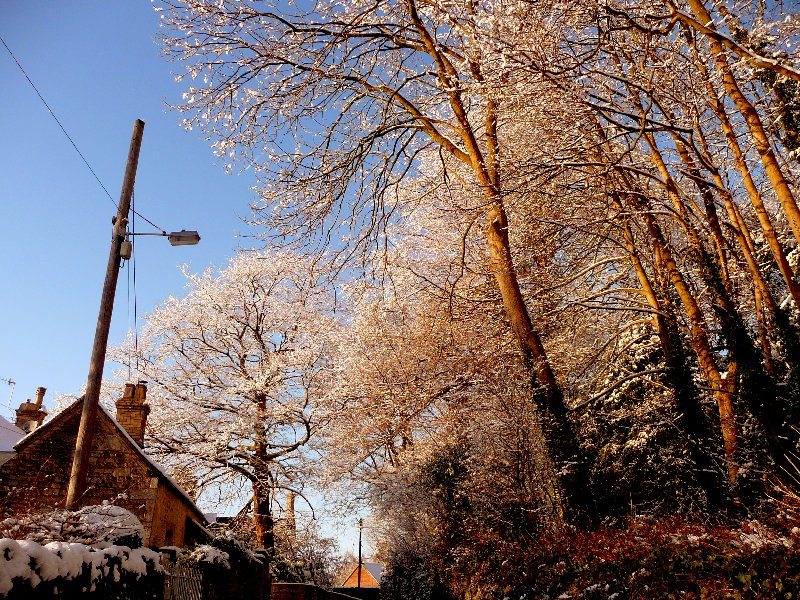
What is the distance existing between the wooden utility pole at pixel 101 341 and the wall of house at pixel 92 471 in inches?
260

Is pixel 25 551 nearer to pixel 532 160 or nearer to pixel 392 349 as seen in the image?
pixel 532 160

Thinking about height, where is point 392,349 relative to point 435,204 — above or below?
below

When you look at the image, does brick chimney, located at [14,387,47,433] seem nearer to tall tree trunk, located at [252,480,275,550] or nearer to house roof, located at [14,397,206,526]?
house roof, located at [14,397,206,526]

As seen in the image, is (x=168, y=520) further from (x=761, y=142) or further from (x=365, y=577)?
(x=365, y=577)

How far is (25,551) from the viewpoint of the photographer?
396cm

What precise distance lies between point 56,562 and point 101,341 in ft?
14.5

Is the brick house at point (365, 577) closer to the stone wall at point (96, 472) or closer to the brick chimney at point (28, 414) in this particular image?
the brick chimney at point (28, 414)

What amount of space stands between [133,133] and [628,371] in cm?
1085

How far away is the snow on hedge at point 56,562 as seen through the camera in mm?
3736

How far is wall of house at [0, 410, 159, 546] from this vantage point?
A: 1395 cm

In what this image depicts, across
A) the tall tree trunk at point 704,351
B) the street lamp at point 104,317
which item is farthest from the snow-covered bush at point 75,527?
the tall tree trunk at point 704,351

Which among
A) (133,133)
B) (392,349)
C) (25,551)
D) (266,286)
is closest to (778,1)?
(133,133)

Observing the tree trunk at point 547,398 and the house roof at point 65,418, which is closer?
the tree trunk at point 547,398

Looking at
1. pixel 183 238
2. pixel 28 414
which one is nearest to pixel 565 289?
pixel 183 238
